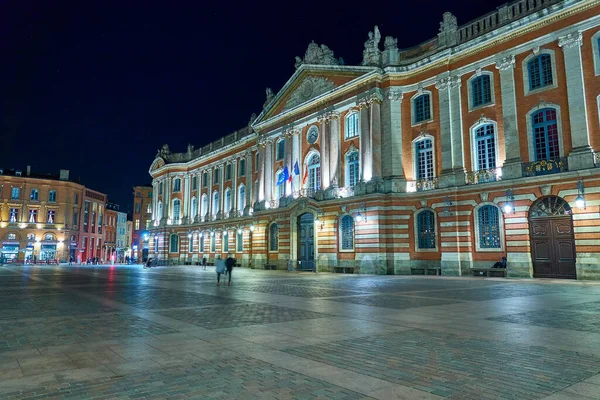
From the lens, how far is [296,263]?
39.5 meters

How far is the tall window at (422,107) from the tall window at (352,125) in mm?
4919

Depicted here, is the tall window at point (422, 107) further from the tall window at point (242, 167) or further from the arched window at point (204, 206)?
the arched window at point (204, 206)

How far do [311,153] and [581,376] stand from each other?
115 feet

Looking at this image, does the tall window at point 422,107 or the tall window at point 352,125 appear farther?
the tall window at point 352,125

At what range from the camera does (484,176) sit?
92.4 feet

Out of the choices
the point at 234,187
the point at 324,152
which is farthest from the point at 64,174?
the point at 324,152

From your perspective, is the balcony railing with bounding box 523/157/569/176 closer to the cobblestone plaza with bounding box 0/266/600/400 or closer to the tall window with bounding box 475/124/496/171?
the tall window with bounding box 475/124/496/171

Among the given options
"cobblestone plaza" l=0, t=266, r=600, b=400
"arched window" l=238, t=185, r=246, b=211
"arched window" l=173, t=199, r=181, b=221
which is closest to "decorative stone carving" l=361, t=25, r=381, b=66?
"arched window" l=238, t=185, r=246, b=211

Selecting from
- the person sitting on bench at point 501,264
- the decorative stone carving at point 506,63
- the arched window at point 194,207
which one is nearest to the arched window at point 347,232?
the person sitting on bench at point 501,264

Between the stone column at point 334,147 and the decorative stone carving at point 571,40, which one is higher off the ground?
the decorative stone carving at point 571,40

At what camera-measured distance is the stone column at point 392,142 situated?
32.2 m

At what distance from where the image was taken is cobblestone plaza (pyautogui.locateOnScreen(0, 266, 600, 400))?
521 centimetres

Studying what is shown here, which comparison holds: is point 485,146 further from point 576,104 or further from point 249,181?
point 249,181

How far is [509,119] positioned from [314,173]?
685 inches
